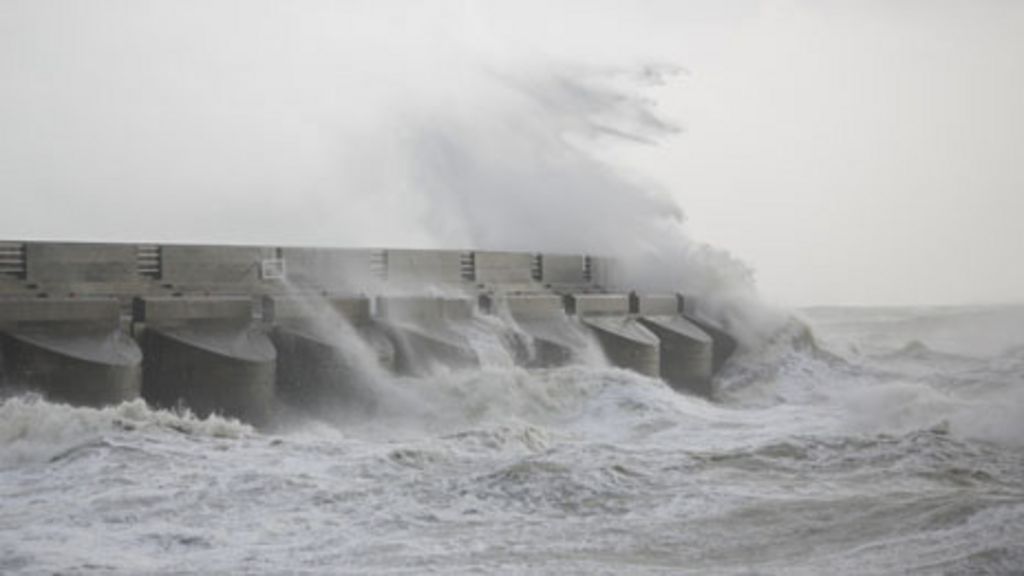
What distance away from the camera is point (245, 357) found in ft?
38.3

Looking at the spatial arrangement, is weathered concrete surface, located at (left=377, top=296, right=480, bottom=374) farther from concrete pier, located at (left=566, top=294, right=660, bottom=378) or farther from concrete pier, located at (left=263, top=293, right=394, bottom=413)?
concrete pier, located at (left=566, top=294, right=660, bottom=378)

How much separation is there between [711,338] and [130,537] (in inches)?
503

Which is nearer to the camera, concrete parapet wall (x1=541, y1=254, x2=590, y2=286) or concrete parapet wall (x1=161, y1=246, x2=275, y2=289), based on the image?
concrete parapet wall (x1=161, y1=246, x2=275, y2=289)

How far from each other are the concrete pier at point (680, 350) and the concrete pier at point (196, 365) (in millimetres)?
7152

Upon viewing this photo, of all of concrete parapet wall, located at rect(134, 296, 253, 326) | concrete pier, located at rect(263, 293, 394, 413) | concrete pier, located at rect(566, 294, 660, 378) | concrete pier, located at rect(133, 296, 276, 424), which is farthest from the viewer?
concrete pier, located at rect(566, 294, 660, 378)

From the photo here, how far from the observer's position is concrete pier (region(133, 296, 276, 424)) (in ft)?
37.6

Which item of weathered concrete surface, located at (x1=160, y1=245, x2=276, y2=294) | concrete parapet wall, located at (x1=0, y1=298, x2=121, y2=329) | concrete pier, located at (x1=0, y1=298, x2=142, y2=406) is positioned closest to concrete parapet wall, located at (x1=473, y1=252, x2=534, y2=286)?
weathered concrete surface, located at (x1=160, y1=245, x2=276, y2=294)

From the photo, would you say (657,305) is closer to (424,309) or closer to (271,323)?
(424,309)

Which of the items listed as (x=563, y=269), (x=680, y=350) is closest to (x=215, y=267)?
(x=563, y=269)

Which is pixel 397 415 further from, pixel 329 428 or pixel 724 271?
pixel 724 271

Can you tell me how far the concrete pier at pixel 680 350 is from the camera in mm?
17422

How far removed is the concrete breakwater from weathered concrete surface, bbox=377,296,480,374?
0.6 inches

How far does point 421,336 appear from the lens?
13.9 m

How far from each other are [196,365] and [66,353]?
1267mm
